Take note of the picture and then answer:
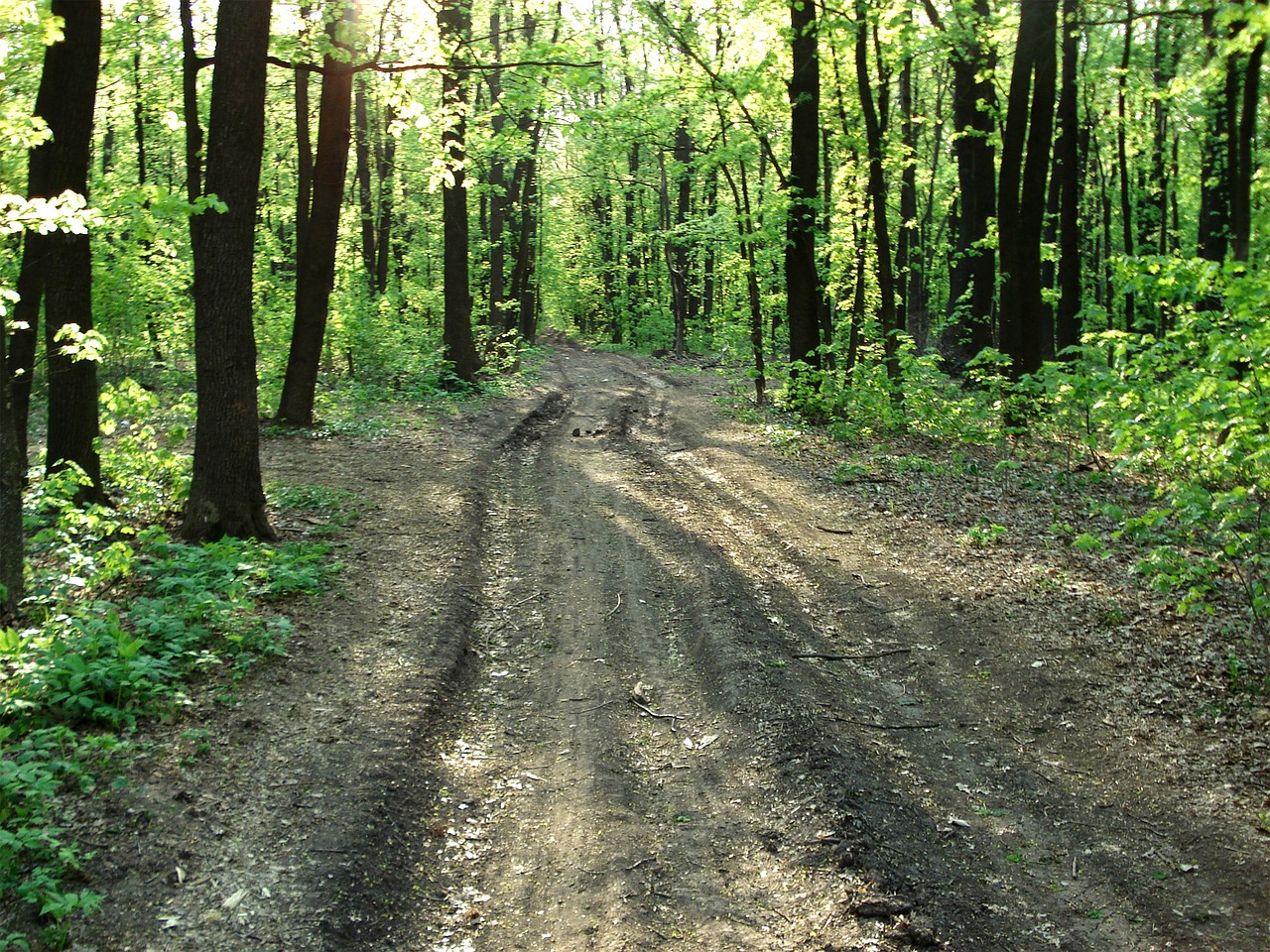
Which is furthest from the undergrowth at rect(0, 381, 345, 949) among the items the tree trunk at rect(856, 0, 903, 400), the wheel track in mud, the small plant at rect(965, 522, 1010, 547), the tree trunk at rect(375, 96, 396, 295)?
the tree trunk at rect(375, 96, 396, 295)

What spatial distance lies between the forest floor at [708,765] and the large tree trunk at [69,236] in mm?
3134

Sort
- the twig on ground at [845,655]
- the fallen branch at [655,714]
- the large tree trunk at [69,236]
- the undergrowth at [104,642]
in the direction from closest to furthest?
the undergrowth at [104,642] < the fallen branch at [655,714] < the twig on ground at [845,655] < the large tree trunk at [69,236]

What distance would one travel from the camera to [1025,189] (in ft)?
45.0

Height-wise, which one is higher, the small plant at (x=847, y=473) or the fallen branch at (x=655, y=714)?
the small plant at (x=847, y=473)

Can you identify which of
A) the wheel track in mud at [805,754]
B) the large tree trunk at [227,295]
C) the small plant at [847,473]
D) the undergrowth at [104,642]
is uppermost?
the large tree trunk at [227,295]

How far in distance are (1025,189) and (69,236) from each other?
12.7 meters

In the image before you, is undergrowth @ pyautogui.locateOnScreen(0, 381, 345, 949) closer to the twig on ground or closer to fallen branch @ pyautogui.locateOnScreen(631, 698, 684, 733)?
fallen branch @ pyautogui.locateOnScreen(631, 698, 684, 733)

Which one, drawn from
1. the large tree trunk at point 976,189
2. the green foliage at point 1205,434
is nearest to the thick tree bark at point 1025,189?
the large tree trunk at point 976,189

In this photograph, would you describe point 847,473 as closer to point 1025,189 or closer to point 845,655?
point 1025,189

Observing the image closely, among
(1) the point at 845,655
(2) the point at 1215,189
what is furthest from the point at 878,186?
(1) the point at 845,655

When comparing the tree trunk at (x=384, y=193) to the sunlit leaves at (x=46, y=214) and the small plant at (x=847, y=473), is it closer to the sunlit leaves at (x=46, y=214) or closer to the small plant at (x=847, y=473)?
the small plant at (x=847, y=473)

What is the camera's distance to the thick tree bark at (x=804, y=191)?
54.2 ft

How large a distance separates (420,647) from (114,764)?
2.45 m

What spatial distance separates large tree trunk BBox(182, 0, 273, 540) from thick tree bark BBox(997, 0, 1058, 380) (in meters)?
10.7
